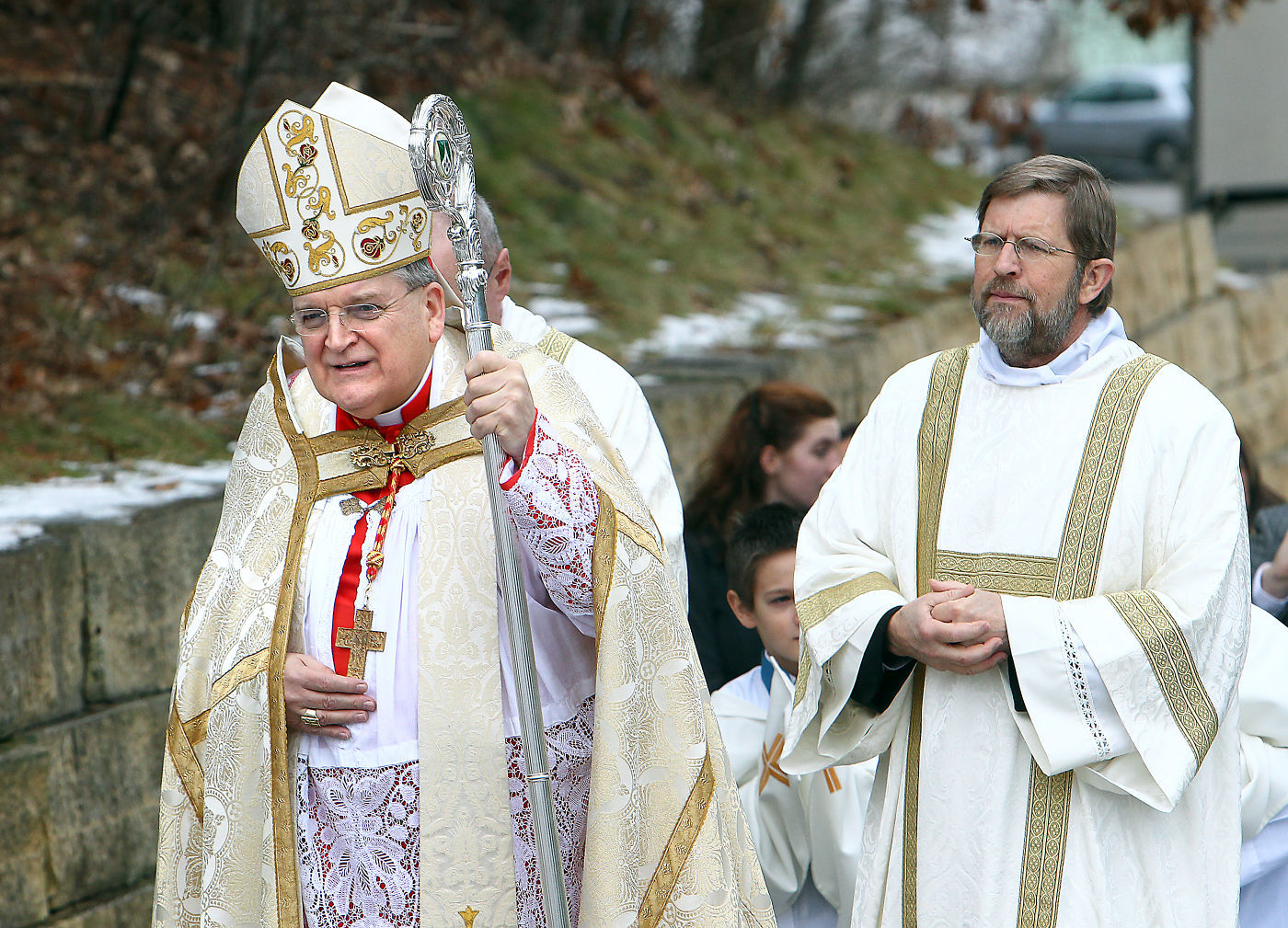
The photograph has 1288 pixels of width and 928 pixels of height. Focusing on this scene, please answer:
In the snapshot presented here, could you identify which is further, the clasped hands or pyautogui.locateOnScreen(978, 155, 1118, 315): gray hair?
pyautogui.locateOnScreen(978, 155, 1118, 315): gray hair

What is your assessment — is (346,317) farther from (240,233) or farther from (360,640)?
(240,233)

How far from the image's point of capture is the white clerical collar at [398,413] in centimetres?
274

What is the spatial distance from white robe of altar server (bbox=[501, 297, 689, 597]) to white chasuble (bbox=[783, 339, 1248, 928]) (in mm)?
284

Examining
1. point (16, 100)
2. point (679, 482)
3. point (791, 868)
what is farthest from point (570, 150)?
point (791, 868)

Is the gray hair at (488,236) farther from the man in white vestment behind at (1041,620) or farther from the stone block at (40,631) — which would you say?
the stone block at (40,631)

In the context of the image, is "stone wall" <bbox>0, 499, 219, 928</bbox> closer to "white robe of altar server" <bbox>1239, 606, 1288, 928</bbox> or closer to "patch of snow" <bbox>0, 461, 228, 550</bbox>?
"patch of snow" <bbox>0, 461, 228, 550</bbox>

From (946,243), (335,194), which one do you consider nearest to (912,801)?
(335,194)

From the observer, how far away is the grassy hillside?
18.2 ft

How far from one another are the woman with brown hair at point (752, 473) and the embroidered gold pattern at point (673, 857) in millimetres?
1882

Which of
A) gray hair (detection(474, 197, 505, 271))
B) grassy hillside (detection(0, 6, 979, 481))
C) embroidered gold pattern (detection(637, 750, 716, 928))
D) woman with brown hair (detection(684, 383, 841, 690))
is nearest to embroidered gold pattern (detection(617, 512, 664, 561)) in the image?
embroidered gold pattern (detection(637, 750, 716, 928))

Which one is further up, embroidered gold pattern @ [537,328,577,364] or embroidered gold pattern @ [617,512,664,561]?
embroidered gold pattern @ [537,328,577,364]

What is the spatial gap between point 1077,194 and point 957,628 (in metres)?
0.89

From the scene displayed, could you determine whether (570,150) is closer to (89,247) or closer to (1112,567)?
(89,247)

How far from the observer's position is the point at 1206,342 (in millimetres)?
10758
